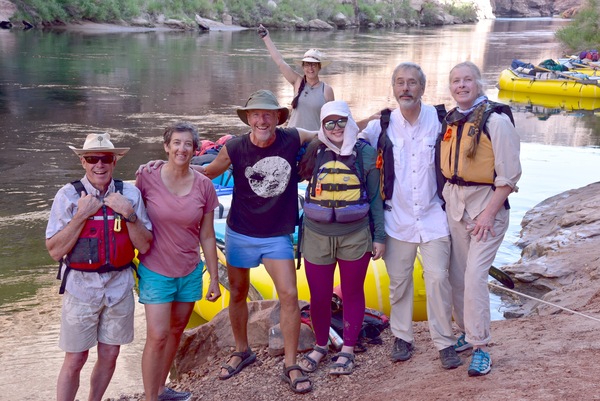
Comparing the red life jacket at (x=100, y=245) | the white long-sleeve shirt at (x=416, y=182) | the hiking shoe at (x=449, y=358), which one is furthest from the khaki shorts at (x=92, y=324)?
the hiking shoe at (x=449, y=358)

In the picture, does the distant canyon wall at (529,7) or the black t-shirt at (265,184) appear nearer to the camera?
the black t-shirt at (265,184)

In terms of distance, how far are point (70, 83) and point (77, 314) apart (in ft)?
58.9

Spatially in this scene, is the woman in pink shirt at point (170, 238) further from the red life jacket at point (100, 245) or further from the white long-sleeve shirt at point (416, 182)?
the white long-sleeve shirt at point (416, 182)

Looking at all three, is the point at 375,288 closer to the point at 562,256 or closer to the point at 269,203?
the point at 269,203

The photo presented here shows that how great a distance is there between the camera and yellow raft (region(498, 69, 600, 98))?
787 inches

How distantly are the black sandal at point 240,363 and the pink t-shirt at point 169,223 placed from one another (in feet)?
2.71

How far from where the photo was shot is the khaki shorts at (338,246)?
3936 mm

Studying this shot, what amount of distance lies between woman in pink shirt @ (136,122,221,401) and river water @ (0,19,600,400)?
5.34 ft

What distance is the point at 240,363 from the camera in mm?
4426

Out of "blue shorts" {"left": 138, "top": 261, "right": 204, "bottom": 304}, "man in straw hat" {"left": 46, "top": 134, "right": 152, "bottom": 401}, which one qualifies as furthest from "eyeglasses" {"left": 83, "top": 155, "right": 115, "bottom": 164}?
"blue shorts" {"left": 138, "top": 261, "right": 204, "bottom": 304}

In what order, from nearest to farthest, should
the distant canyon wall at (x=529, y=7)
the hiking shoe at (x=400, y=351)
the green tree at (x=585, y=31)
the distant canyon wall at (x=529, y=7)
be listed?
1. the hiking shoe at (x=400, y=351)
2. the green tree at (x=585, y=31)
3. the distant canyon wall at (x=529, y=7)
4. the distant canyon wall at (x=529, y=7)

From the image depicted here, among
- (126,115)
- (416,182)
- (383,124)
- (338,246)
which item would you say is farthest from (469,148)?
(126,115)

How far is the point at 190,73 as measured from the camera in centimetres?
2400

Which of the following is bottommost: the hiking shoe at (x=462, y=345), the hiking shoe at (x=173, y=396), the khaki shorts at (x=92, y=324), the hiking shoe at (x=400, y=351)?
the hiking shoe at (x=173, y=396)
